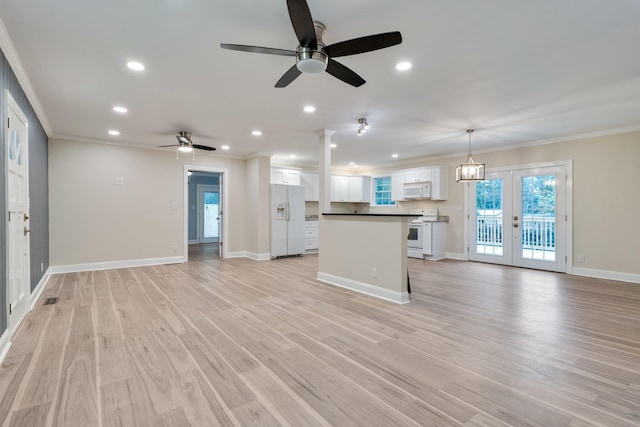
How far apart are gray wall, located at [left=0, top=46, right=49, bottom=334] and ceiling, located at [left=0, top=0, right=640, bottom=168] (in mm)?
233

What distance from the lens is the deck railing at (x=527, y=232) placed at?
5734 mm

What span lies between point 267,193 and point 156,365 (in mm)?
5184

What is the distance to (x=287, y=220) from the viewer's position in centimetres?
734

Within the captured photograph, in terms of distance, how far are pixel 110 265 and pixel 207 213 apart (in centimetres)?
483

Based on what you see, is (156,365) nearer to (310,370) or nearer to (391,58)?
(310,370)

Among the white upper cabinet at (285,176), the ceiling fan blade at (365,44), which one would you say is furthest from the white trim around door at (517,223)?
the ceiling fan blade at (365,44)

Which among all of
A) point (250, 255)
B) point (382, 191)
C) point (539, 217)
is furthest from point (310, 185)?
point (539, 217)

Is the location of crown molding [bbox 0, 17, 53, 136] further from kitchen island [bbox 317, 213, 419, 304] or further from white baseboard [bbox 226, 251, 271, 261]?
white baseboard [bbox 226, 251, 271, 261]

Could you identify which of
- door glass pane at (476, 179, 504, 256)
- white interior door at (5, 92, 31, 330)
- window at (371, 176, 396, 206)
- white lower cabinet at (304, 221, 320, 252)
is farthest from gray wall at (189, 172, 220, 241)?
door glass pane at (476, 179, 504, 256)

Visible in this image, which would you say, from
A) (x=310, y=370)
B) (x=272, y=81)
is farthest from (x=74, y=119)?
(x=310, y=370)

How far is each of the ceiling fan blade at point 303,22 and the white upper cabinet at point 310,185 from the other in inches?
240

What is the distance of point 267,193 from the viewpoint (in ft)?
23.5

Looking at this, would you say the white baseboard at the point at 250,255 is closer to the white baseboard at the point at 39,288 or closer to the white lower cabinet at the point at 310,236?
the white lower cabinet at the point at 310,236

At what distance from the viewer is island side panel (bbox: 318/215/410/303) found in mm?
3771
